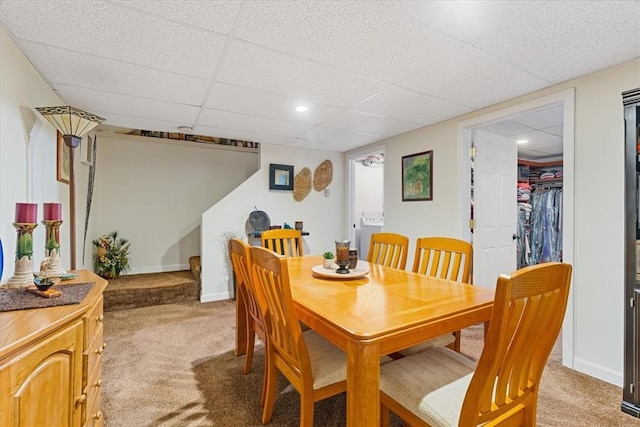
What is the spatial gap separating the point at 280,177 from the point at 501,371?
3.84m

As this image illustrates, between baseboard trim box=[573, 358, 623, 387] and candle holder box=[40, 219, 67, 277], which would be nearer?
candle holder box=[40, 219, 67, 277]

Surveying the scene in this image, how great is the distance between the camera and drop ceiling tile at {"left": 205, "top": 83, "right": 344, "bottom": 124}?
8.27 feet

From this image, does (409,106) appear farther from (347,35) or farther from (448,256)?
(448,256)

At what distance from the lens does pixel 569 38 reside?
67.3 inches

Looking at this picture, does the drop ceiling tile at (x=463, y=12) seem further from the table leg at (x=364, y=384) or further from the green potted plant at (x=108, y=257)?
the green potted plant at (x=108, y=257)

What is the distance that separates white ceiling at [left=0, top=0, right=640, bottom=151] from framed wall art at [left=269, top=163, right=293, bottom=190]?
1497mm

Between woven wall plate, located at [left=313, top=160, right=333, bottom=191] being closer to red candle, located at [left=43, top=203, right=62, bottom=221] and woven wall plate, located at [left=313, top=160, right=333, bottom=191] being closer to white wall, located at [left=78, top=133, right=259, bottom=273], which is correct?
white wall, located at [left=78, top=133, right=259, bottom=273]

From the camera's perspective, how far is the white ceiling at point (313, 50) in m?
1.48

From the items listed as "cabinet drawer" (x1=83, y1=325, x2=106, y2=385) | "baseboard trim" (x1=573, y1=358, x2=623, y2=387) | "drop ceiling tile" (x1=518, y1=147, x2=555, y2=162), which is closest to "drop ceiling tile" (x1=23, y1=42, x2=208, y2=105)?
"cabinet drawer" (x1=83, y1=325, x2=106, y2=385)

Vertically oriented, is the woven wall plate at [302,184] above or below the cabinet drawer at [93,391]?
above

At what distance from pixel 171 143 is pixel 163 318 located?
105 inches

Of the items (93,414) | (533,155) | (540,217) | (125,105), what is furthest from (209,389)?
(533,155)

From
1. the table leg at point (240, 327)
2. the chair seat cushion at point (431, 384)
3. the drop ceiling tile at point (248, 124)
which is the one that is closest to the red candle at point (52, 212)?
the table leg at point (240, 327)

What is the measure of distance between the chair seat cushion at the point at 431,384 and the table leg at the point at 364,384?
0.19 meters
